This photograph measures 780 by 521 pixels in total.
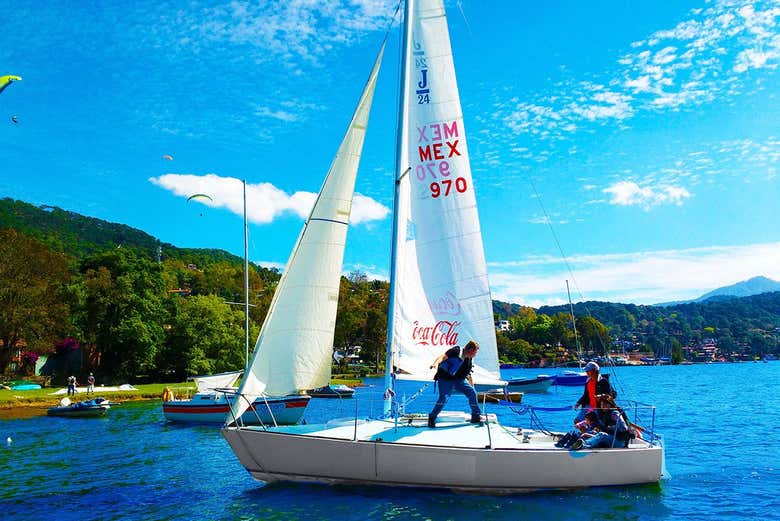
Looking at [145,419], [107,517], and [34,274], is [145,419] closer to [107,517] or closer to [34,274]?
[107,517]

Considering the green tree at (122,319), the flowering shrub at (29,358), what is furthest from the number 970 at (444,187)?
the flowering shrub at (29,358)

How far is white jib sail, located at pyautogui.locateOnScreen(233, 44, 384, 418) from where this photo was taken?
12773 millimetres

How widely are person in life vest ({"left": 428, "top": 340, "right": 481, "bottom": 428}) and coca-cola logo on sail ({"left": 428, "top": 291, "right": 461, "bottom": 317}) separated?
1210 millimetres

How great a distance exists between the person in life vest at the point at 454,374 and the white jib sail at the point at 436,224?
0.87 meters

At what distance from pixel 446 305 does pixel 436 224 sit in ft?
6.99

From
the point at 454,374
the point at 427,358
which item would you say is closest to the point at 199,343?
the point at 427,358

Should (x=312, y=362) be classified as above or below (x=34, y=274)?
below

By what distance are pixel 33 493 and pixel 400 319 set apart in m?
10.5

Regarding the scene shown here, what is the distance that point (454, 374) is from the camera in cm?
1290

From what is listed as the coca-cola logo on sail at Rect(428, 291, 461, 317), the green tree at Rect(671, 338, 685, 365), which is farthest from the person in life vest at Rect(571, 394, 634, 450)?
the green tree at Rect(671, 338, 685, 365)

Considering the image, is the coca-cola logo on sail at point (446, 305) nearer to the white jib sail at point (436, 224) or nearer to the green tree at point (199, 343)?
the white jib sail at point (436, 224)

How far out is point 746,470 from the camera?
639 inches

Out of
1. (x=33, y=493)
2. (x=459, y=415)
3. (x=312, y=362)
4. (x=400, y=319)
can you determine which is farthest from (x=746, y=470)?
(x=33, y=493)

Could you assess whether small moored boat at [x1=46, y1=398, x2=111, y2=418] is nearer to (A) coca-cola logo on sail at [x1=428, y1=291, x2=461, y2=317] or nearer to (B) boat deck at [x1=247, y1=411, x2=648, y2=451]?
(B) boat deck at [x1=247, y1=411, x2=648, y2=451]
